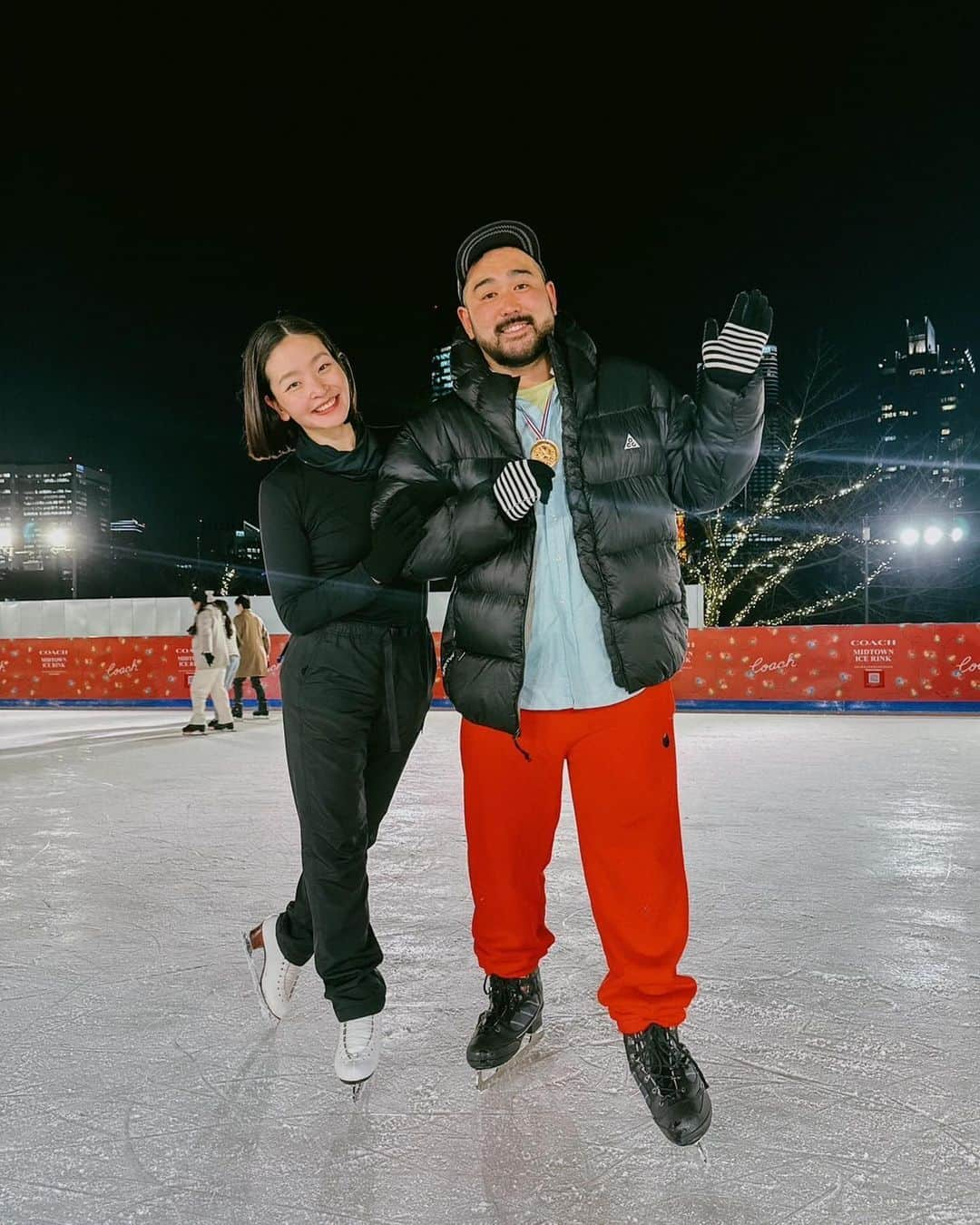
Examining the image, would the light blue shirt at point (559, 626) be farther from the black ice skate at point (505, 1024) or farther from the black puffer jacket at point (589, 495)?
the black ice skate at point (505, 1024)

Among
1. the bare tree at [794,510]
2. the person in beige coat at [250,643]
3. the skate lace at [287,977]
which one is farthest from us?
the bare tree at [794,510]

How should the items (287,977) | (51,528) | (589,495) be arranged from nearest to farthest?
(589,495), (287,977), (51,528)

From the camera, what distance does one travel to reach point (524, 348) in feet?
6.73

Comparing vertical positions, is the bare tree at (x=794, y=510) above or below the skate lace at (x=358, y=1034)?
above

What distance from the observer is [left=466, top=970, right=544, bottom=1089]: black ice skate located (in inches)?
78.4

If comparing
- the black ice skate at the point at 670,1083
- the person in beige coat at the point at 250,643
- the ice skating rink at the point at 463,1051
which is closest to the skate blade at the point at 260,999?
the ice skating rink at the point at 463,1051

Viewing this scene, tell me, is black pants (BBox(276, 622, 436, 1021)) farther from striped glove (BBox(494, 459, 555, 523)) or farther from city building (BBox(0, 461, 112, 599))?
city building (BBox(0, 461, 112, 599))

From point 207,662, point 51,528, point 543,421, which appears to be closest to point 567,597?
point 543,421

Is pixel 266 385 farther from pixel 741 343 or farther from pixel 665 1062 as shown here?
pixel 665 1062

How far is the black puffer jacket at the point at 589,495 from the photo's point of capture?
1.91 metres

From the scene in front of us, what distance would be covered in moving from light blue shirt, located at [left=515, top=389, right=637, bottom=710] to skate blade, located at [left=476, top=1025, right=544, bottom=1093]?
718 millimetres

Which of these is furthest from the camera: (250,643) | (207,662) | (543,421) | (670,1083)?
(250,643)

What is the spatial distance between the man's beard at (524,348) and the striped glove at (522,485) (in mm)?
316

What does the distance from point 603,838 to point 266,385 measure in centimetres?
117
